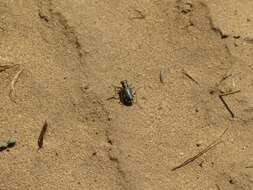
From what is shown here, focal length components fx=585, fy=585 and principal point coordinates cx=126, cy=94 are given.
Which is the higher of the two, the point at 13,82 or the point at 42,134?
the point at 13,82

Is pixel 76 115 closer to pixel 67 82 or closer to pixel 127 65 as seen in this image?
pixel 67 82

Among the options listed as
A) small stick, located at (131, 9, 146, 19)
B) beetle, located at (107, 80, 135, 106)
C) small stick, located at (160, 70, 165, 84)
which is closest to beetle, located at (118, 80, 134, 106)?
beetle, located at (107, 80, 135, 106)

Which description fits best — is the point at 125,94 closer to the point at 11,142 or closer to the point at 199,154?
the point at 199,154

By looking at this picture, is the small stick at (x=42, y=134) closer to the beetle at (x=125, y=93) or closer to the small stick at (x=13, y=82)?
the small stick at (x=13, y=82)

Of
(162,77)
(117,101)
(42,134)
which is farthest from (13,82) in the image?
(162,77)

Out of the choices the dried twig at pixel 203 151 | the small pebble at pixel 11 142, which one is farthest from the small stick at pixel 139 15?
the small pebble at pixel 11 142
